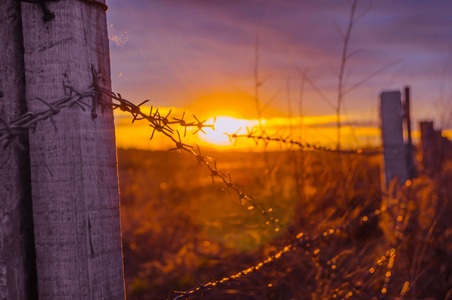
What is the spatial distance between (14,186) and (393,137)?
3568 millimetres

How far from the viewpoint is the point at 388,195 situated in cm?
400

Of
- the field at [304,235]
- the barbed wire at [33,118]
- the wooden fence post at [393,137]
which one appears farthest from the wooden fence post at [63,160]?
the wooden fence post at [393,137]

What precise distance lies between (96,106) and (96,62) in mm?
109

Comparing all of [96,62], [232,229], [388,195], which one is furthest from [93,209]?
[232,229]

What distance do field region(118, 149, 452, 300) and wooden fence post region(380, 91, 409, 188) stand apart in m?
0.14

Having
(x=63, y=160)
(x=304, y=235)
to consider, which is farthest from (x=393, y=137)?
(x=63, y=160)

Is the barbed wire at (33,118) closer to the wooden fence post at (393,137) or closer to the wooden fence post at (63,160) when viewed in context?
the wooden fence post at (63,160)

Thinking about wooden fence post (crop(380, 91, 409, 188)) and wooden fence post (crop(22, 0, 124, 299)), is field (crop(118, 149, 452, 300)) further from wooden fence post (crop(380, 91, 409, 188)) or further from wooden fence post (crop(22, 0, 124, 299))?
wooden fence post (crop(22, 0, 124, 299))

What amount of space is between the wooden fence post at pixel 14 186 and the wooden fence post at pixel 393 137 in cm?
347

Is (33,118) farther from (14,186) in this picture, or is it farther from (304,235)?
(304,235)

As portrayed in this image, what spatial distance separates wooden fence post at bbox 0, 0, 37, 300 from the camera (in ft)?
3.50

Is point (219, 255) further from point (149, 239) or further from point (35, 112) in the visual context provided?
point (35, 112)

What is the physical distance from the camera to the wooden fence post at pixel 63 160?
1078mm

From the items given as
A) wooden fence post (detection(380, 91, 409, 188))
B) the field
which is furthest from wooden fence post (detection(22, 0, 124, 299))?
wooden fence post (detection(380, 91, 409, 188))
